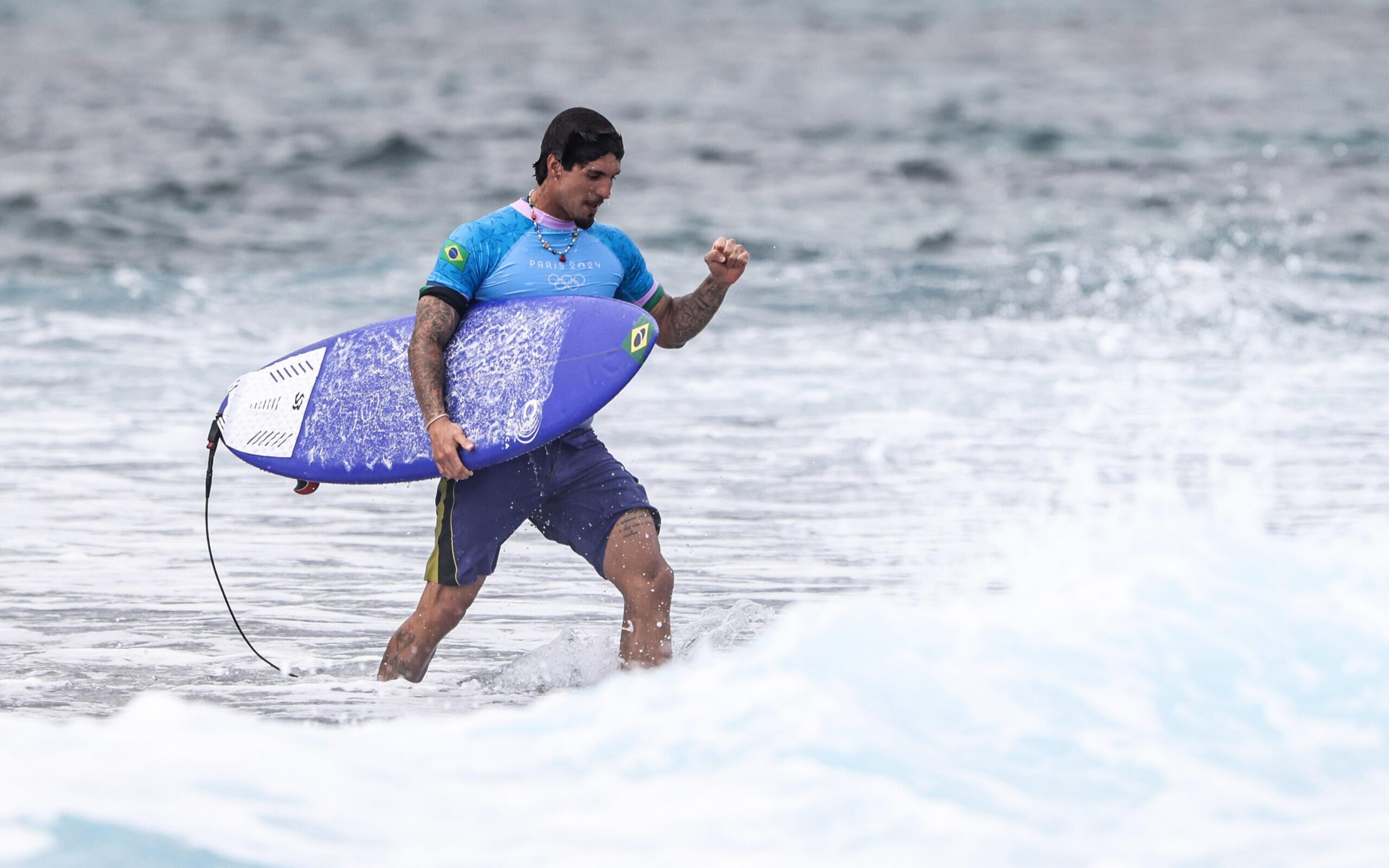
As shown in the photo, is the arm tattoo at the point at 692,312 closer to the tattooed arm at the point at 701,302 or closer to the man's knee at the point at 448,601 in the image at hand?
the tattooed arm at the point at 701,302

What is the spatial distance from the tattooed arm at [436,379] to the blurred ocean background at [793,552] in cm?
67

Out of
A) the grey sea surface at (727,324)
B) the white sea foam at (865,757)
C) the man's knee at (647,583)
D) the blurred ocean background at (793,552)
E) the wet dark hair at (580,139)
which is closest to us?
the white sea foam at (865,757)

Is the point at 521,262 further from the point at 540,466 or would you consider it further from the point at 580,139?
the point at 540,466

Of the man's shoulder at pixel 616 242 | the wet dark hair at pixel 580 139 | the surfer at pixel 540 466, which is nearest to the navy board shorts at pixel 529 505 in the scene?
the surfer at pixel 540 466

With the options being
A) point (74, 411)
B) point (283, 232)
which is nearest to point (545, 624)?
point (74, 411)

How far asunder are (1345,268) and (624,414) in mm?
9791

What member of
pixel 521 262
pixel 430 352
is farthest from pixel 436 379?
pixel 521 262

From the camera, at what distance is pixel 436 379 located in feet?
13.9

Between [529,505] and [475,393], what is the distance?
1.08 feet

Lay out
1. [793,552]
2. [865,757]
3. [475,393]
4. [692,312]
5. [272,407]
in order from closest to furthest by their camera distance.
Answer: [865,757], [475,393], [692,312], [272,407], [793,552]

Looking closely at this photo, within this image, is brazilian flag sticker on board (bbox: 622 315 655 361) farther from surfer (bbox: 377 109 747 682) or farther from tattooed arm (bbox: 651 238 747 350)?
surfer (bbox: 377 109 747 682)

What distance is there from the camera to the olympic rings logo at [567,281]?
440 cm

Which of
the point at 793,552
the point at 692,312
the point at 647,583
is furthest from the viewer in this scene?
the point at 793,552

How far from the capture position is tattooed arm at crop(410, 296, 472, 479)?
13.7 feet
